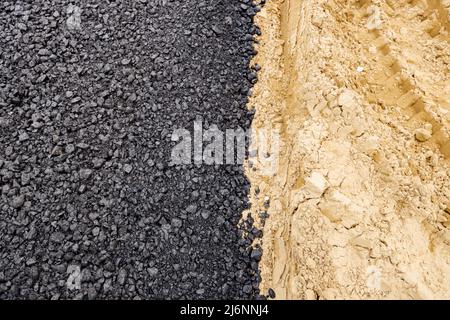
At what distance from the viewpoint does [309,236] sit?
8.36 ft

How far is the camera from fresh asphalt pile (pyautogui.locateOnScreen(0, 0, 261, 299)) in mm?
2604

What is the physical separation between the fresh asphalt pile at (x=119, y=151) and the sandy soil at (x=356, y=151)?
327 mm

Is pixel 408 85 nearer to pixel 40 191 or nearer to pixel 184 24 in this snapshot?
pixel 184 24

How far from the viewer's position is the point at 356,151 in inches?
109

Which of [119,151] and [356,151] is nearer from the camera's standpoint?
[356,151]

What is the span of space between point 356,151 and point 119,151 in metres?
2.15

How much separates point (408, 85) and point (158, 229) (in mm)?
2679

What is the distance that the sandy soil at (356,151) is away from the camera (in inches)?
94.8

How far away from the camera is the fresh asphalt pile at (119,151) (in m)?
2.60

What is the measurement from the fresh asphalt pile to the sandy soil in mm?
327

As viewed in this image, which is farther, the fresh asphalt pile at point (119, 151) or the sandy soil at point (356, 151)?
the fresh asphalt pile at point (119, 151)

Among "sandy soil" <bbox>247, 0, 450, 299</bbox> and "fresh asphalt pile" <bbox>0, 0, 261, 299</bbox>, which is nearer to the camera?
"sandy soil" <bbox>247, 0, 450, 299</bbox>

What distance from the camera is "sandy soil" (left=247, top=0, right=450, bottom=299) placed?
94.8 inches

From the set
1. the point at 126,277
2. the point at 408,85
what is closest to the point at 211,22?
the point at 408,85
